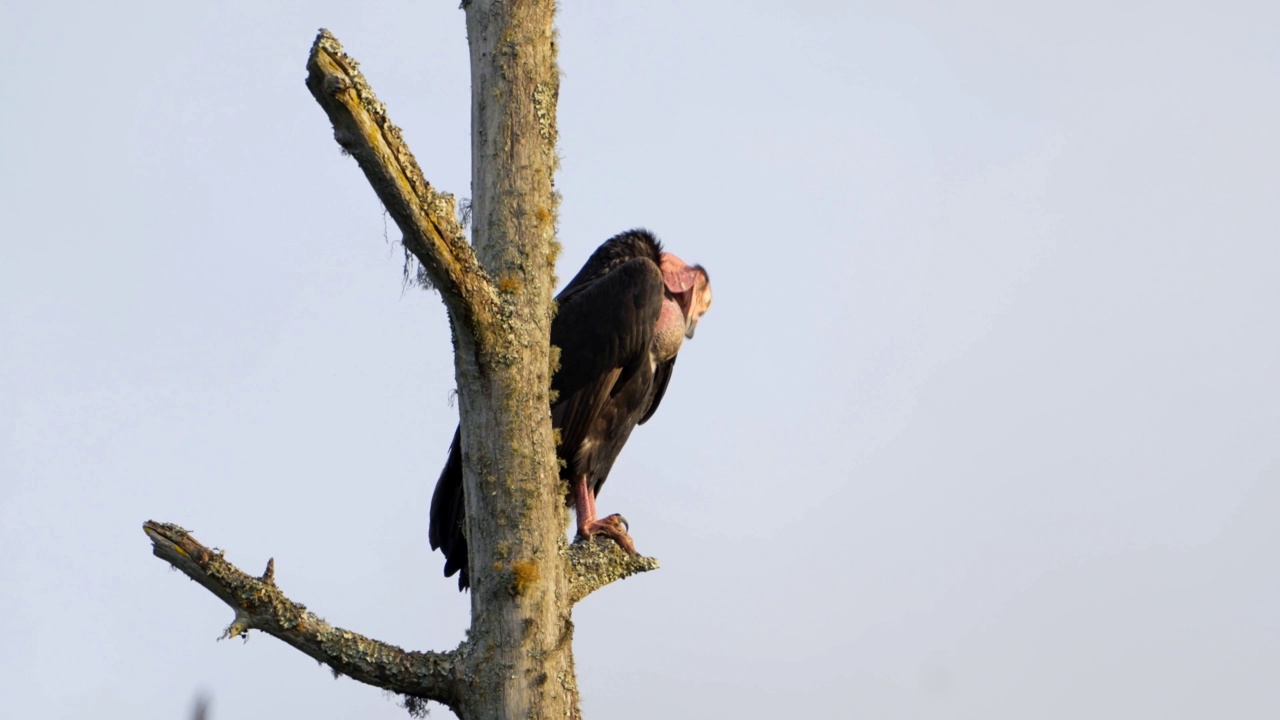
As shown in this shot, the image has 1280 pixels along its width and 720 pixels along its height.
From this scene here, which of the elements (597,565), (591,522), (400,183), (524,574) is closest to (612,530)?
(591,522)

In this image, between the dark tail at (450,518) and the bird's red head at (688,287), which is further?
the bird's red head at (688,287)

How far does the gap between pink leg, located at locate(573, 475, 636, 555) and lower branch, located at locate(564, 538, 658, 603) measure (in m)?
0.80

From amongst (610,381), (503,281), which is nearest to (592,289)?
(610,381)

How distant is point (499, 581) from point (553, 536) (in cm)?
19

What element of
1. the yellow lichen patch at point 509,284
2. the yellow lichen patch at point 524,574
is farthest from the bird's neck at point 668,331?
the yellow lichen patch at point 524,574

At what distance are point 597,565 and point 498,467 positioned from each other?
2.62ft

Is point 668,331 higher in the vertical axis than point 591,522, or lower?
higher

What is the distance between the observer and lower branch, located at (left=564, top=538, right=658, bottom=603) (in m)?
3.86

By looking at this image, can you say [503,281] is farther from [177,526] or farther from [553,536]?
[177,526]

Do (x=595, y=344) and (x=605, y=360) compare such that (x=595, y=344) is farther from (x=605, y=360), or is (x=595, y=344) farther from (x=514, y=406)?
(x=514, y=406)

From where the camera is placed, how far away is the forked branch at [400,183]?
2688 mm

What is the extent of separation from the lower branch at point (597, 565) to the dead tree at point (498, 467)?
300mm

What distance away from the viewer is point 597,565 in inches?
157

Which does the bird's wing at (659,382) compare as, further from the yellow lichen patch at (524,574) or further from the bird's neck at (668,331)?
the yellow lichen patch at (524,574)
